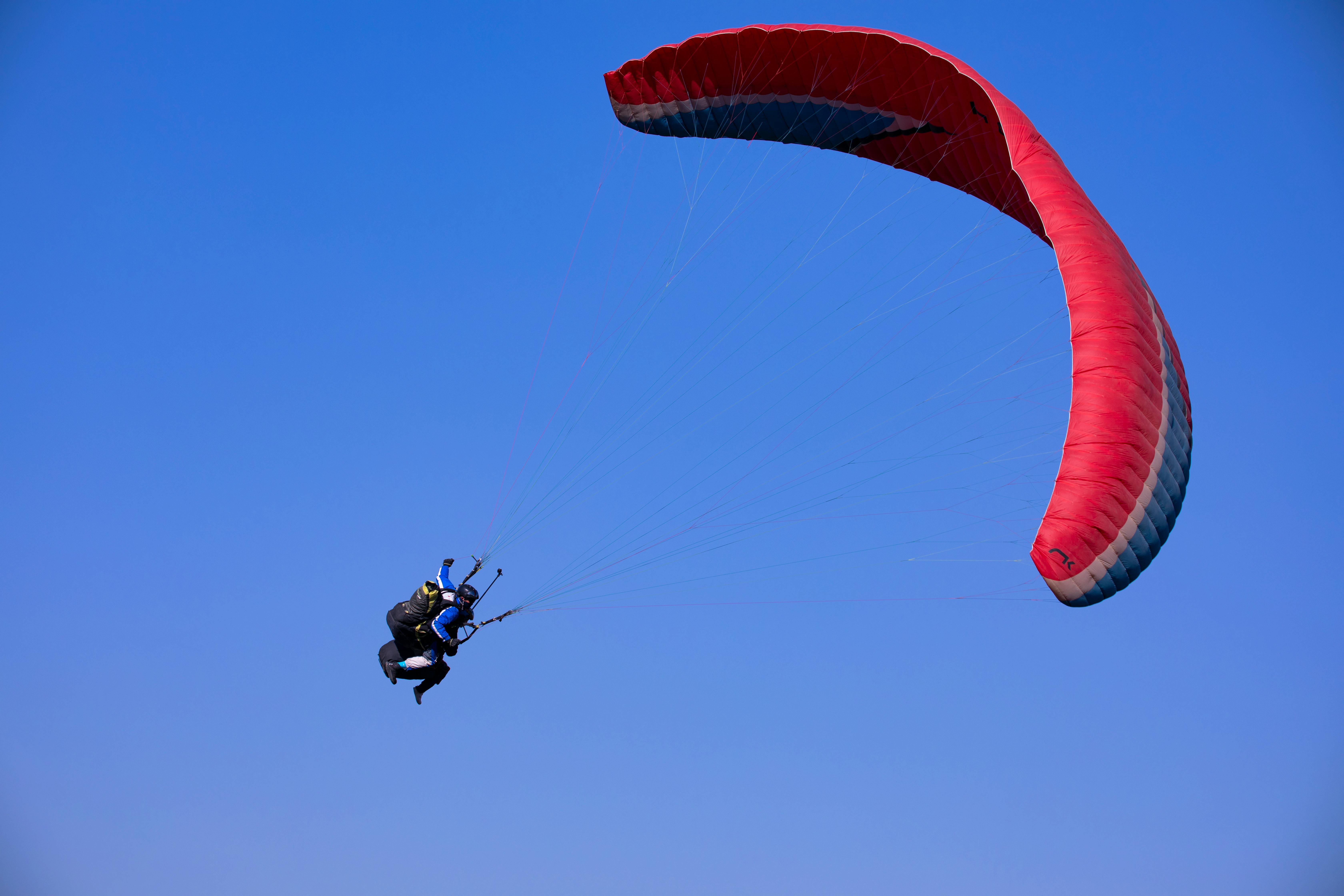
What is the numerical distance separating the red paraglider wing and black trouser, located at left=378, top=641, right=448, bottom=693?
629cm

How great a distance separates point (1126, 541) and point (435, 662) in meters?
6.99

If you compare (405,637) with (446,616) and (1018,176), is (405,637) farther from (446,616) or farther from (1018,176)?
(1018,176)

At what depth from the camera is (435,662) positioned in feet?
42.1

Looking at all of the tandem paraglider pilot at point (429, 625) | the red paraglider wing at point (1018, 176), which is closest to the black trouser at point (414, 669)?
the tandem paraglider pilot at point (429, 625)

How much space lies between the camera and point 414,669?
12867mm

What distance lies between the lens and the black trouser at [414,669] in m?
12.9

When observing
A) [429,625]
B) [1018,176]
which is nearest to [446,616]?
[429,625]

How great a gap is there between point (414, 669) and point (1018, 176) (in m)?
7.97

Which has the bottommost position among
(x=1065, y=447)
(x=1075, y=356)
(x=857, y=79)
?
(x=1065, y=447)

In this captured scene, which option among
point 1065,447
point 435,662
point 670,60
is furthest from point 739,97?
point 435,662

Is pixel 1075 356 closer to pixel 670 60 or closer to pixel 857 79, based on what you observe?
pixel 857 79

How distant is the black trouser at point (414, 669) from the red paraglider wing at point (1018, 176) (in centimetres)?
629

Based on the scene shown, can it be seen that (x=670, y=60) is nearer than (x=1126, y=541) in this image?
No

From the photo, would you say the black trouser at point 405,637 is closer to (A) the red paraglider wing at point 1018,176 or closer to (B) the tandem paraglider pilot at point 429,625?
(B) the tandem paraglider pilot at point 429,625
